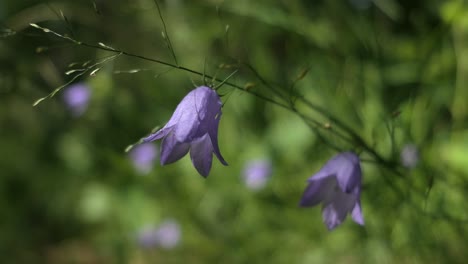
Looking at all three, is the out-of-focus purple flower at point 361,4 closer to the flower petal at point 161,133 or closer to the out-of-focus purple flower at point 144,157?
the out-of-focus purple flower at point 144,157

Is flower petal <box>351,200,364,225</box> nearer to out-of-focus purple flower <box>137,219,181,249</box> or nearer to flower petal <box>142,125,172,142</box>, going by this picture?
flower petal <box>142,125,172,142</box>

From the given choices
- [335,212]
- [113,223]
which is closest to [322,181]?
[335,212]

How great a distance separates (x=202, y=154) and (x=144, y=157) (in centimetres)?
145

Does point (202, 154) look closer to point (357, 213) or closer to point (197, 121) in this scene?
point (197, 121)

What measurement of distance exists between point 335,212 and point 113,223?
66.0 inches

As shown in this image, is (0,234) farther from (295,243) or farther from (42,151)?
(295,243)

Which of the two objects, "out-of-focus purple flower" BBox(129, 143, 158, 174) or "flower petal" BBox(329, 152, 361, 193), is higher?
"flower petal" BBox(329, 152, 361, 193)

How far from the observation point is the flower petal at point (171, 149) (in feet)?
3.65

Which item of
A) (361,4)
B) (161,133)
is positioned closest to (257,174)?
(361,4)

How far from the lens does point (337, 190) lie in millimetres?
1342

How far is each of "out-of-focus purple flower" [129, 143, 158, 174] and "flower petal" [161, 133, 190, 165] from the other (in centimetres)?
138

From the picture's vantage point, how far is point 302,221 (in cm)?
216

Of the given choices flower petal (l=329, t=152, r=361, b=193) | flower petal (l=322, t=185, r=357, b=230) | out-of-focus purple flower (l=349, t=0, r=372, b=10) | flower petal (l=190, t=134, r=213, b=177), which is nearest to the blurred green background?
out-of-focus purple flower (l=349, t=0, r=372, b=10)

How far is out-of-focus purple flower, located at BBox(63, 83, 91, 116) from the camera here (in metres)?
2.47
